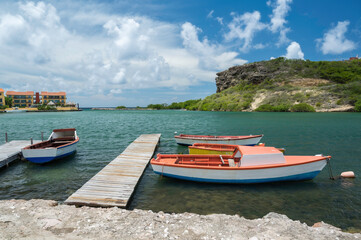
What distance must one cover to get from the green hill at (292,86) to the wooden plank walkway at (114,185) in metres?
95.0

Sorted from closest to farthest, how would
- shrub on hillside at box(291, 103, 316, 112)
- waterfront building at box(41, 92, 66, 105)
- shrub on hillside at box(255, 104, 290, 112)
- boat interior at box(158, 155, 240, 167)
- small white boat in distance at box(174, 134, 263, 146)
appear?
boat interior at box(158, 155, 240, 167) → small white boat in distance at box(174, 134, 263, 146) → shrub on hillside at box(291, 103, 316, 112) → shrub on hillside at box(255, 104, 290, 112) → waterfront building at box(41, 92, 66, 105)

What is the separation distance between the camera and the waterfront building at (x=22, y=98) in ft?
488

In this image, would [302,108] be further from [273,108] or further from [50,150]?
[50,150]

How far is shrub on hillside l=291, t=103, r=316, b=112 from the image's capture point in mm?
86144

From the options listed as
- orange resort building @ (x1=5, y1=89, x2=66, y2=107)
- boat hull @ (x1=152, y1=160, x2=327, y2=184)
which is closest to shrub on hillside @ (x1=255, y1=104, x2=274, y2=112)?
boat hull @ (x1=152, y1=160, x2=327, y2=184)

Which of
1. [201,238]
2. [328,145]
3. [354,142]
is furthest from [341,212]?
[354,142]

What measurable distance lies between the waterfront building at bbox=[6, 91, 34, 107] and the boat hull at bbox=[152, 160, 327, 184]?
186 m

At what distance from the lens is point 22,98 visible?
152 m

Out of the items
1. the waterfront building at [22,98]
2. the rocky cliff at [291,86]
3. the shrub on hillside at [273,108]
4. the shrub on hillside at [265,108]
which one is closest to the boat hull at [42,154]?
the rocky cliff at [291,86]

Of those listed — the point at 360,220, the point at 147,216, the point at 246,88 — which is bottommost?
the point at 360,220

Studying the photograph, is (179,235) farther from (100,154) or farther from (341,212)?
(100,154)

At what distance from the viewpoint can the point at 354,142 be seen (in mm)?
23953

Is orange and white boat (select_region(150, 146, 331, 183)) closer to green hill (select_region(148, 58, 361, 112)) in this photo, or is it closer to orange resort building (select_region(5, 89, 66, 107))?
green hill (select_region(148, 58, 361, 112))

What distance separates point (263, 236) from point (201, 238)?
196cm
